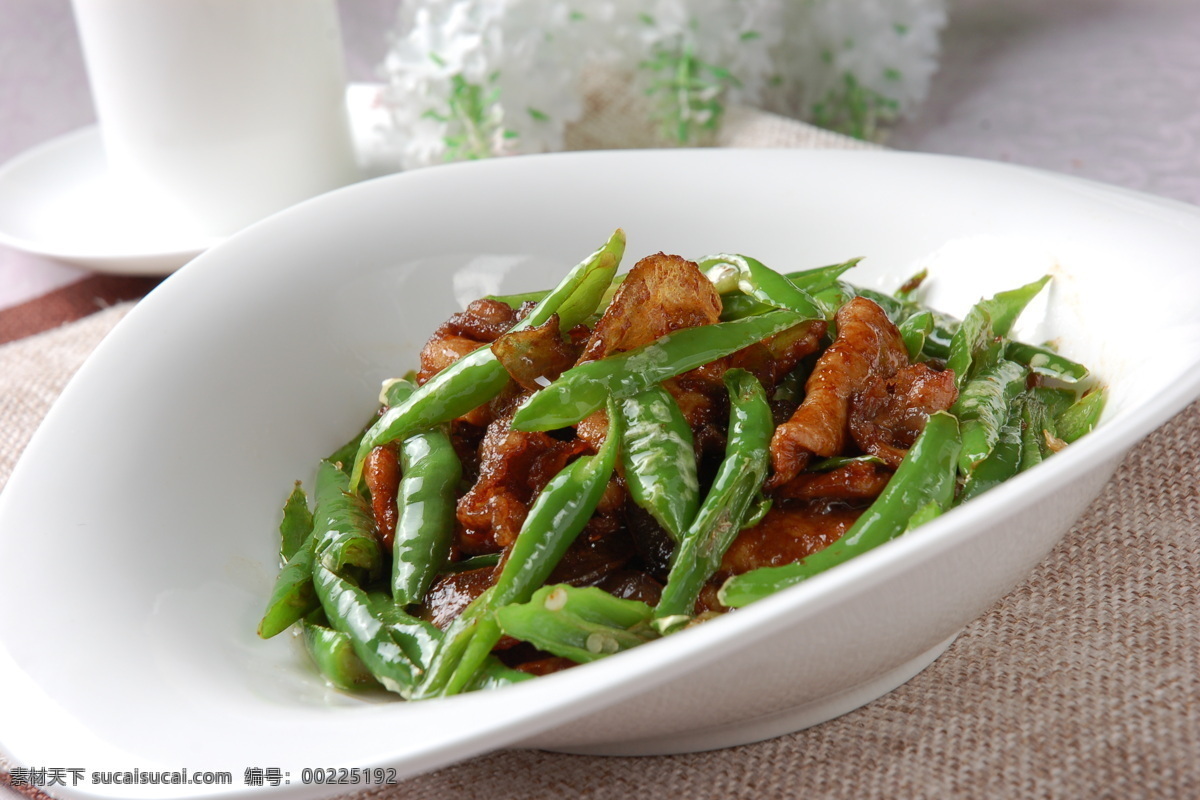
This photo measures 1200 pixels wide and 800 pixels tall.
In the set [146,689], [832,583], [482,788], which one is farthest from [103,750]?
[832,583]

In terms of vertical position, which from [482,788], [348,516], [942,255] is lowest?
[482,788]

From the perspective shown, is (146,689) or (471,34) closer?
(146,689)

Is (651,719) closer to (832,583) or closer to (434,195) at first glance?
(832,583)

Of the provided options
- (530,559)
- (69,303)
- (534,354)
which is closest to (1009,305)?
(534,354)

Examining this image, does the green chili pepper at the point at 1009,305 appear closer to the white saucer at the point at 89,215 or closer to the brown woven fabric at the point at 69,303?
the white saucer at the point at 89,215

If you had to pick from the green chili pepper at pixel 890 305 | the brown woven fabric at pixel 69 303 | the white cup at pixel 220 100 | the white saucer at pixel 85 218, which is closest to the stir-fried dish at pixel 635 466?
the green chili pepper at pixel 890 305

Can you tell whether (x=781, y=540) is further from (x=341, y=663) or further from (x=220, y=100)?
(x=220, y=100)
